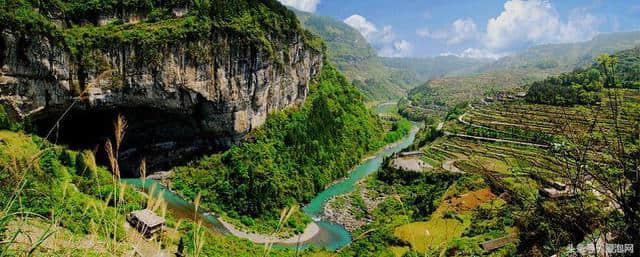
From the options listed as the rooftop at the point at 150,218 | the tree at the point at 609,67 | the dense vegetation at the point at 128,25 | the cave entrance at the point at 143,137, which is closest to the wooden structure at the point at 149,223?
the rooftop at the point at 150,218

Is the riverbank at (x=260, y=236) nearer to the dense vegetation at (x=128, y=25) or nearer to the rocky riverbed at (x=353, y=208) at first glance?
the rocky riverbed at (x=353, y=208)

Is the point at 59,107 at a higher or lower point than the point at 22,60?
lower

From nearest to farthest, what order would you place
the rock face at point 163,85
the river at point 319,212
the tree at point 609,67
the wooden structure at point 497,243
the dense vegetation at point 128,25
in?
the tree at point 609,67
the wooden structure at point 497,243
the dense vegetation at point 128,25
the rock face at point 163,85
the river at point 319,212

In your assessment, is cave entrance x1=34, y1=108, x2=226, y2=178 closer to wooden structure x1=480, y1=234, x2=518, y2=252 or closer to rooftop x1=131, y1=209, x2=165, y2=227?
wooden structure x1=480, y1=234, x2=518, y2=252

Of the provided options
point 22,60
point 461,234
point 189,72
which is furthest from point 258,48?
point 461,234

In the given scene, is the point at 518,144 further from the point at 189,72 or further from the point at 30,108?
the point at 30,108

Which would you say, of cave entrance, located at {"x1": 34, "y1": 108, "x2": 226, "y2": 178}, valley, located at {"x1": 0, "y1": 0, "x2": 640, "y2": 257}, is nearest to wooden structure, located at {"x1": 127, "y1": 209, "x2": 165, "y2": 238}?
valley, located at {"x1": 0, "y1": 0, "x2": 640, "y2": 257}
